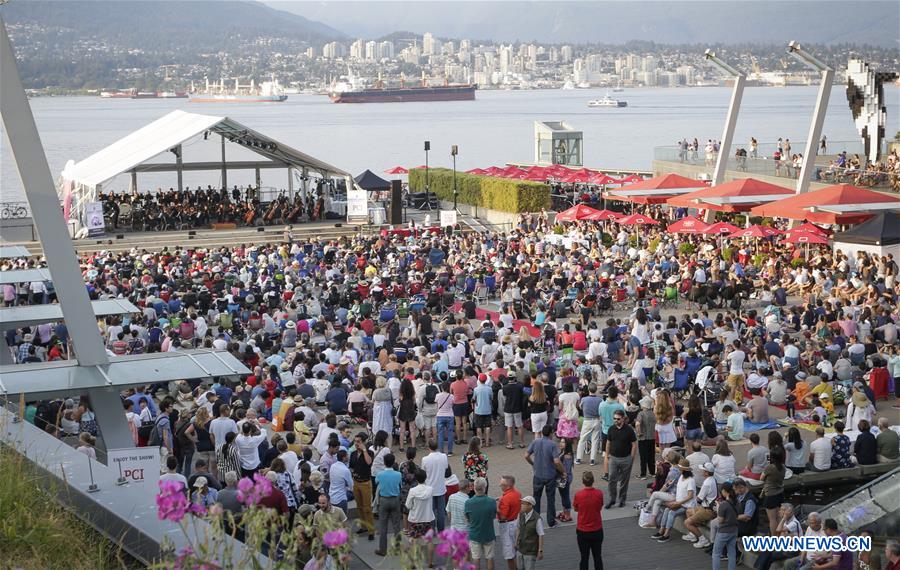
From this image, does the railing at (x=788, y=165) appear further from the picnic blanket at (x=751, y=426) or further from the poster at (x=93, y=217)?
the poster at (x=93, y=217)

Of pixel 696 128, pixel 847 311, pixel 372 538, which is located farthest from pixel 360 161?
pixel 372 538

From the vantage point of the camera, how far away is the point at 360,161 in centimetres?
11394

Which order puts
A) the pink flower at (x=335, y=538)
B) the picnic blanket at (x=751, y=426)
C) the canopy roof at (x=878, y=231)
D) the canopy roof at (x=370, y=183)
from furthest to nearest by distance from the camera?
the canopy roof at (x=370, y=183) → the canopy roof at (x=878, y=231) → the picnic blanket at (x=751, y=426) → the pink flower at (x=335, y=538)

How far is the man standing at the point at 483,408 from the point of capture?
14.0m

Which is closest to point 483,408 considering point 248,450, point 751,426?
point 751,426

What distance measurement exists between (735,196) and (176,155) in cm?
2028

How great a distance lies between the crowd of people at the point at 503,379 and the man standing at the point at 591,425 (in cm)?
2

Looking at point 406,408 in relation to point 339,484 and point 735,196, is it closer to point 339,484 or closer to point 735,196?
point 339,484

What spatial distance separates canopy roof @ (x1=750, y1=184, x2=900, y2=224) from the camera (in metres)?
25.9

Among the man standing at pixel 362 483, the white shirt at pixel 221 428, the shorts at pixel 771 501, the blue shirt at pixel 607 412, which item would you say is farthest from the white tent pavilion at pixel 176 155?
the shorts at pixel 771 501

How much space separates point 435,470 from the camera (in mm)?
10664

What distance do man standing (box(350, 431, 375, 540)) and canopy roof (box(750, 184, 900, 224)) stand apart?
59.2 ft

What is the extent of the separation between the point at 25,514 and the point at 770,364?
12.7 metres

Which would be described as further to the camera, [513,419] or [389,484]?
[513,419]
